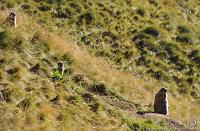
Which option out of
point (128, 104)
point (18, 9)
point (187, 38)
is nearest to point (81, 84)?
point (128, 104)

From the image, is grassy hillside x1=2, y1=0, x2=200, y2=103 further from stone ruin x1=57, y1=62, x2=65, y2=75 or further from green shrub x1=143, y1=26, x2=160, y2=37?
stone ruin x1=57, y1=62, x2=65, y2=75

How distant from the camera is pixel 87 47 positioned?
96.8ft

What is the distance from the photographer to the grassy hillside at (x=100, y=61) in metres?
20.3

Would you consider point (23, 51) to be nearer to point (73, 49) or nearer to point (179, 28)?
point (73, 49)

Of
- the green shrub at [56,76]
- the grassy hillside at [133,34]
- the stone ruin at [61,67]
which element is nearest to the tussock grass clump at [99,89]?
the stone ruin at [61,67]

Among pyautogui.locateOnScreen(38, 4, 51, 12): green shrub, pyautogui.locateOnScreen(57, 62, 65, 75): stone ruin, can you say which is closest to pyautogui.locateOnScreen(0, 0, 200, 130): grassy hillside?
pyautogui.locateOnScreen(38, 4, 51, 12): green shrub

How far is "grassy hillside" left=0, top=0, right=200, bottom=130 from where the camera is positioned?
66.5ft

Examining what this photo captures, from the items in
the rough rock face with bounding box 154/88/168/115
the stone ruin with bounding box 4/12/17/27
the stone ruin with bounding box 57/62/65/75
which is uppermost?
the stone ruin with bounding box 4/12/17/27

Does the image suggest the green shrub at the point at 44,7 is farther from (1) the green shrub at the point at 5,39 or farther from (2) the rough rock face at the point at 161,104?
(2) the rough rock face at the point at 161,104

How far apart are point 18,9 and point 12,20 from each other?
4.23m

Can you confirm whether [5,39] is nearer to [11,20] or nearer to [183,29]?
[11,20]

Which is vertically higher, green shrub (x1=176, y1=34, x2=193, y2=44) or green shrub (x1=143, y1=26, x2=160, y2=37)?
green shrub (x1=143, y1=26, x2=160, y2=37)

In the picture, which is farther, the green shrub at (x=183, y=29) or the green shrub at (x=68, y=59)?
the green shrub at (x=183, y=29)

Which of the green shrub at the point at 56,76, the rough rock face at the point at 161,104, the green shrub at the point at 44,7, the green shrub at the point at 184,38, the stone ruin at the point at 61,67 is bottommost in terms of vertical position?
the rough rock face at the point at 161,104
